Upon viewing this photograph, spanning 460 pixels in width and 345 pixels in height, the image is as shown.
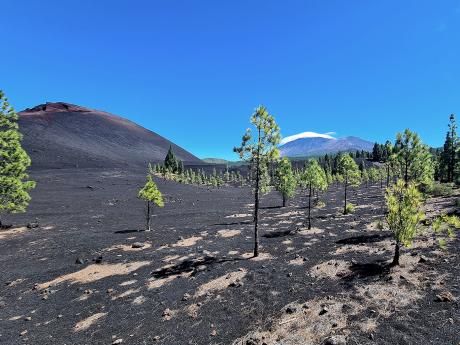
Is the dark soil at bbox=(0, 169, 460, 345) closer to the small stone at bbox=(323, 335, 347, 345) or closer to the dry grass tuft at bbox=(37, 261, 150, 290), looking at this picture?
the dry grass tuft at bbox=(37, 261, 150, 290)

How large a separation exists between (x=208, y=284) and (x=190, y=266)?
4235mm

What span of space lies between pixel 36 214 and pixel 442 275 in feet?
177

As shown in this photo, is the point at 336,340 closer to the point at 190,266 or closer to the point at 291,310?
the point at 291,310

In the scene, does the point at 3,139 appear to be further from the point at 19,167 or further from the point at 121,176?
the point at 121,176

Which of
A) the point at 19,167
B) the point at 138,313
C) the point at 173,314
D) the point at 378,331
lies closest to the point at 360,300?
the point at 378,331

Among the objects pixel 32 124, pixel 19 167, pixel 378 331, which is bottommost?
pixel 378 331

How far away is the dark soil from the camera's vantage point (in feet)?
42.9

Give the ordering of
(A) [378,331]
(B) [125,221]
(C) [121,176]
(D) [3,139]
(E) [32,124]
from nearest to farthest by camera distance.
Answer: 1. (A) [378,331]
2. (D) [3,139]
3. (B) [125,221]
4. (C) [121,176]
5. (E) [32,124]

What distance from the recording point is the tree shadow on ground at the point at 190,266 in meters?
21.4

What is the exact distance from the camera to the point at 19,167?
1329 inches

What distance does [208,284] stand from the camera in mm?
18984

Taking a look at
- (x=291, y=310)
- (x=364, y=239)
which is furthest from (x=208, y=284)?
(x=364, y=239)

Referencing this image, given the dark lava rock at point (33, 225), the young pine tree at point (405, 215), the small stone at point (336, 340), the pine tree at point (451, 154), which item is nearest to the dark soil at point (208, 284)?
the small stone at point (336, 340)

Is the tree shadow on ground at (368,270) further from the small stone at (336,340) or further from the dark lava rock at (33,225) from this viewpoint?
the dark lava rock at (33,225)
